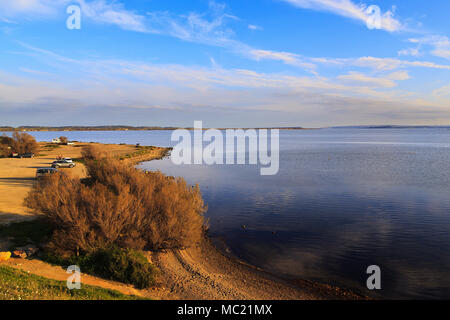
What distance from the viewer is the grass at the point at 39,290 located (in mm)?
9357

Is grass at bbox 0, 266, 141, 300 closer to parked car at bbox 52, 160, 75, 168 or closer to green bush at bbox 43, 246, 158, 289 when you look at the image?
green bush at bbox 43, 246, 158, 289

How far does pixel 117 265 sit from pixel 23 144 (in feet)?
225

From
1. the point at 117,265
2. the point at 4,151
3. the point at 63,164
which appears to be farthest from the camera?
the point at 4,151

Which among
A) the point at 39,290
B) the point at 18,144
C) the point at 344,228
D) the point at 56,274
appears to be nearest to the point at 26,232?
the point at 56,274

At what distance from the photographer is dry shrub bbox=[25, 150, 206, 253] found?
15.1 metres

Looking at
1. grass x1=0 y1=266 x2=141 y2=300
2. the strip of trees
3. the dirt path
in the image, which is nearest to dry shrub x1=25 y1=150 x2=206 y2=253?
the dirt path

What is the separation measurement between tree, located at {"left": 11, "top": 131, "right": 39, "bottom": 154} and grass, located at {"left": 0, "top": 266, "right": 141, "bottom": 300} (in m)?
66.6

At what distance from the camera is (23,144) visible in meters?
68.2

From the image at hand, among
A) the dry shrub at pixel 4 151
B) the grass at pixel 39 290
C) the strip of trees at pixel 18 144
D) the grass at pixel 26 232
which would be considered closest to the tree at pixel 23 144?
the strip of trees at pixel 18 144

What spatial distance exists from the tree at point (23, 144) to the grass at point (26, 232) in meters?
59.1

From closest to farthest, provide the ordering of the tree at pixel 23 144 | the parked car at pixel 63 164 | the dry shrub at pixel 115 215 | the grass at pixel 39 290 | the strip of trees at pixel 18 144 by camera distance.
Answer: the grass at pixel 39 290 → the dry shrub at pixel 115 215 → the parked car at pixel 63 164 → the strip of trees at pixel 18 144 → the tree at pixel 23 144

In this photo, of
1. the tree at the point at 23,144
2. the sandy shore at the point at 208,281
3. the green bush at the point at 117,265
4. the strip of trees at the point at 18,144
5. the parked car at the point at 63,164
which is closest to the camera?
the sandy shore at the point at 208,281

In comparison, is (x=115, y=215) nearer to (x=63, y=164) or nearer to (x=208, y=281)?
(x=208, y=281)

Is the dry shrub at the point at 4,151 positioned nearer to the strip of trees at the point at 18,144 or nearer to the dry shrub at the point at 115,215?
the strip of trees at the point at 18,144
